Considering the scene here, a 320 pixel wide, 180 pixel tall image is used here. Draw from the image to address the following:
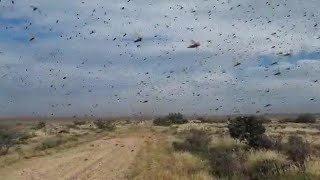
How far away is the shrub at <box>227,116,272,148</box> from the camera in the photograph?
3822 centimetres

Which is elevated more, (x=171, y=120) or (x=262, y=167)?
(x=171, y=120)

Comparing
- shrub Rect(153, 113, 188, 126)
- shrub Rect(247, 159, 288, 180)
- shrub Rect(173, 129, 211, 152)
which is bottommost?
shrub Rect(247, 159, 288, 180)

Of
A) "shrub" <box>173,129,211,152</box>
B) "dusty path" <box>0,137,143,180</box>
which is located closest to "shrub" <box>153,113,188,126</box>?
"shrub" <box>173,129,211,152</box>

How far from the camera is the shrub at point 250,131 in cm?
3822

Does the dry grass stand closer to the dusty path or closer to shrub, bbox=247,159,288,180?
the dusty path

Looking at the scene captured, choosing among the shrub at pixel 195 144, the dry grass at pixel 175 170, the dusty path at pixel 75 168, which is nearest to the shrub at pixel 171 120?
the shrub at pixel 195 144

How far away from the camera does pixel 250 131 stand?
140 ft

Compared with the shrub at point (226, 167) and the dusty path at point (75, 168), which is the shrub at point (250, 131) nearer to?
the dusty path at point (75, 168)

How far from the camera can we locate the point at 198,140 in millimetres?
47500

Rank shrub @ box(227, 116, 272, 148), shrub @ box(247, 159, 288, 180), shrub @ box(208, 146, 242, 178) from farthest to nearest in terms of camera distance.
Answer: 1. shrub @ box(227, 116, 272, 148)
2. shrub @ box(208, 146, 242, 178)
3. shrub @ box(247, 159, 288, 180)

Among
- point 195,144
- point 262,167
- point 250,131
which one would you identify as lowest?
point 262,167

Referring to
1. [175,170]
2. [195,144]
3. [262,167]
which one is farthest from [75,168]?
[195,144]

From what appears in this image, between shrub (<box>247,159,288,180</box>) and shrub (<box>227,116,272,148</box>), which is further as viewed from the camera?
shrub (<box>227,116,272,148</box>)

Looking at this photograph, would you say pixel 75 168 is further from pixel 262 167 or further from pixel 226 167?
pixel 262 167
